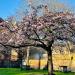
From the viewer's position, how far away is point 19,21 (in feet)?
87.9

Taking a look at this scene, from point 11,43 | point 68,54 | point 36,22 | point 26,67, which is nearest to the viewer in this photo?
point 36,22

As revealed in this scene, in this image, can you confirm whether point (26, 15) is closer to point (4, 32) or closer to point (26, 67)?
point (4, 32)

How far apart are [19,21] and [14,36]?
1419mm

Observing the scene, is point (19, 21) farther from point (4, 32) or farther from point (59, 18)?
point (59, 18)

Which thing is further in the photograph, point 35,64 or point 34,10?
point 35,64

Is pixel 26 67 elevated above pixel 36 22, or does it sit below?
below

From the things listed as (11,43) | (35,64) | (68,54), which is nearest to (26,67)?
(35,64)

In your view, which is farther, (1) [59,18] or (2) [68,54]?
(2) [68,54]

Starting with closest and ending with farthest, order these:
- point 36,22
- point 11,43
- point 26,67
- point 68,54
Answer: point 36,22, point 11,43, point 68,54, point 26,67

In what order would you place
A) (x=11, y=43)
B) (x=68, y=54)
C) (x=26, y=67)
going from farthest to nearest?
(x=26, y=67) < (x=68, y=54) < (x=11, y=43)

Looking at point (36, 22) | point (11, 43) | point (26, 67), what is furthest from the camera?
point (26, 67)

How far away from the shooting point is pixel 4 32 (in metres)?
26.6

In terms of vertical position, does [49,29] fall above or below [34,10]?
below

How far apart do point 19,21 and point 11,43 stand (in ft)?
6.48
